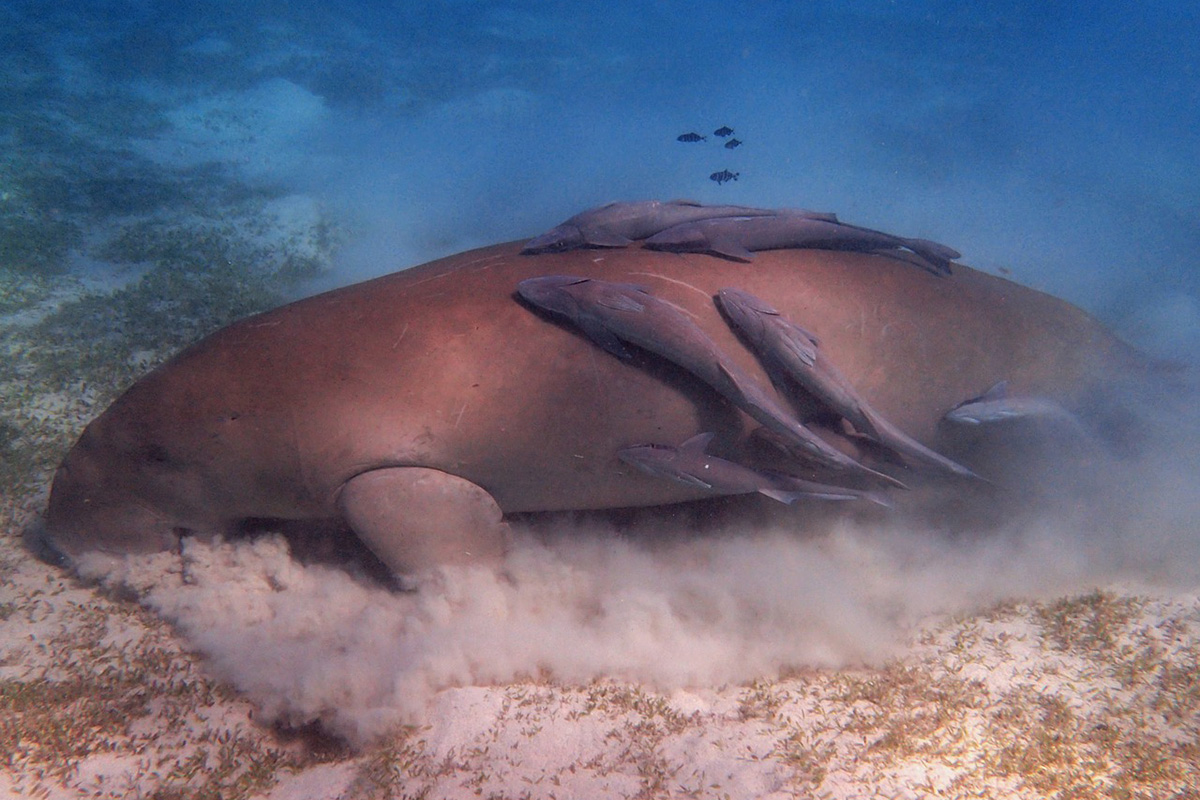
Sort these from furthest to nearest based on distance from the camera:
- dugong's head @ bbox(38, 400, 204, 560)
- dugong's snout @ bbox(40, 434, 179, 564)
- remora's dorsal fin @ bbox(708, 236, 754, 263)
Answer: remora's dorsal fin @ bbox(708, 236, 754, 263) < dugong's snout @ bbox(40, 434, 179, 564) < dugong's head @ bbox(38, 400, 204, 560)

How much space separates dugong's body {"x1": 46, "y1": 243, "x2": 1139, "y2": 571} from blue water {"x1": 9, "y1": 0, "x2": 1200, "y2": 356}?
23.1ft

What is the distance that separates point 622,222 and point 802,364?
5.25 feet

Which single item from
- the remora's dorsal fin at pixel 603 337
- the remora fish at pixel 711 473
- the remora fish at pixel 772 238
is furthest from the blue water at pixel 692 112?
the remora's dorsal fin at pixel 603 337

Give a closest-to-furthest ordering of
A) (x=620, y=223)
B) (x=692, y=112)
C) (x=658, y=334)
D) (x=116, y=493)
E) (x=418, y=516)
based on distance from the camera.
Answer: (x=658, y=334) < (x=418, y=516) < (x=116, y=493) < (x=620, y=223) < (x=692, y=112)

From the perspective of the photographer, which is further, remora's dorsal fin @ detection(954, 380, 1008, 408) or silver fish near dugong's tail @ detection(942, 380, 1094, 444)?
remora's dorsal fin @ detection(954, 380, 1008, 408)

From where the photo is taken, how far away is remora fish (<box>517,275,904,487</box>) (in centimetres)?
330

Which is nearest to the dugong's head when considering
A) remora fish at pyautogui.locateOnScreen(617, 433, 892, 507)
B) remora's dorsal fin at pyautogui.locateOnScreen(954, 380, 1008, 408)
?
remora fish at pyautogui.locateOnScreen(617, 433, 892, 507)

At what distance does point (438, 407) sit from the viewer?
339cm

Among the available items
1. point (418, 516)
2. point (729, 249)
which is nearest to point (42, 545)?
point (418, 516)

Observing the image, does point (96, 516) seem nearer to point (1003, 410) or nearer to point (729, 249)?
point (729, 249)

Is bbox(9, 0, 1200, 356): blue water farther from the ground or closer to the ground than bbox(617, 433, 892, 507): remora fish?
farther from the ground

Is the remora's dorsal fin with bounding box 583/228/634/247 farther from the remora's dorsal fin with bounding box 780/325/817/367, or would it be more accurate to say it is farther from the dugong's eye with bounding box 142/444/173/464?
the dugong's eye with bounding box 142/444/173/464

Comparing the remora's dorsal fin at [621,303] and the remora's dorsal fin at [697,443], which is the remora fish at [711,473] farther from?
the remora's dorsal fin at [621,303]

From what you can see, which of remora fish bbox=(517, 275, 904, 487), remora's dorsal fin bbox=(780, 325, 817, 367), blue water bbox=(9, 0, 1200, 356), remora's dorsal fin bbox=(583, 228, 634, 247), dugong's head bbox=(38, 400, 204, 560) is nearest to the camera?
remora fish bbox=(517, 275, 904, 487)
